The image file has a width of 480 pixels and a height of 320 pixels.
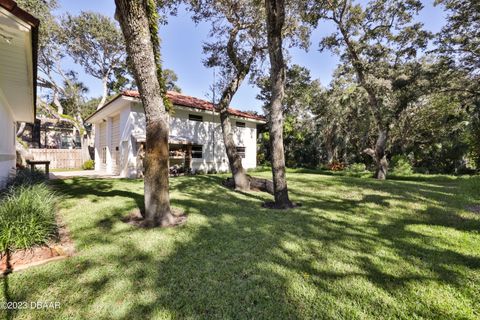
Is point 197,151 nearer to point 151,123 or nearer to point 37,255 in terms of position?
point 151,123

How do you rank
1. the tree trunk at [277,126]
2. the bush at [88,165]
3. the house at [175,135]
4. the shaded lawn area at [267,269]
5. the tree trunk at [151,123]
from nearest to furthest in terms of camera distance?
the shaded lawn area at [267,269], the tree trunk at [151,123], the tree trunk at [277,126], the house at [175,135], the bush at [88,165]

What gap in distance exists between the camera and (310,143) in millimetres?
21547

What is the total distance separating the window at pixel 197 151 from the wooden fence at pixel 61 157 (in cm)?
1263

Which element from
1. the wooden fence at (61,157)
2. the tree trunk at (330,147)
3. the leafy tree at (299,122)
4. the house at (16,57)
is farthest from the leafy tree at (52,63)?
the tree trunk at (330,147)

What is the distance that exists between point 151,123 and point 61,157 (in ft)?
67.6

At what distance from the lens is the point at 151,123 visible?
170 inches

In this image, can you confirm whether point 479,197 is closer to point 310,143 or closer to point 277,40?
point 277,40

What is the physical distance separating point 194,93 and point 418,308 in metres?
18.0

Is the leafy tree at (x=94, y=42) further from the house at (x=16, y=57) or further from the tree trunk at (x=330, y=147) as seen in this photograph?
the tree trunk at (x=330, y=147)

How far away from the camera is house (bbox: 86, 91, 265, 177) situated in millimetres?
11875

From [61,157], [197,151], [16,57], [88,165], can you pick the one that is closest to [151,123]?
[16,57]

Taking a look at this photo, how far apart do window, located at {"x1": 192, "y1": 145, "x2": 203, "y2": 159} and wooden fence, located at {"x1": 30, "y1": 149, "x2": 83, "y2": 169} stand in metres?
12.6

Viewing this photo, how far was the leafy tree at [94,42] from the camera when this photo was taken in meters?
18.4

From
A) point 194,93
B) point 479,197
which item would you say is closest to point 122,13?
point 479,197
